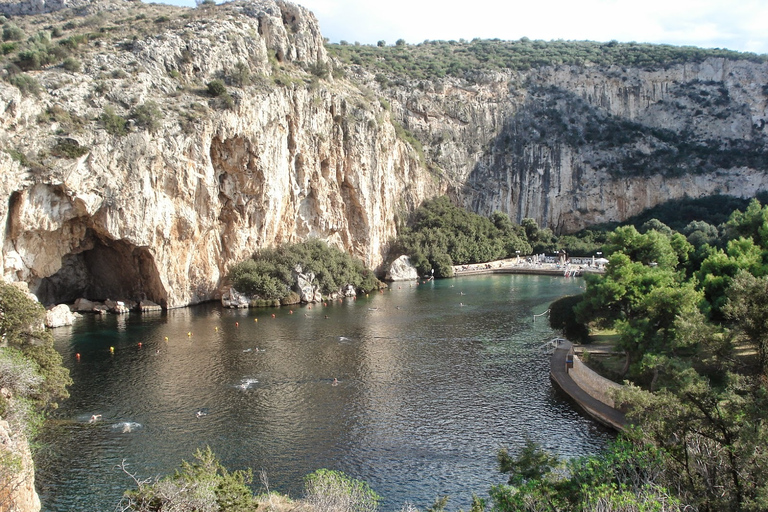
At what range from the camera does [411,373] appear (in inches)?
1341

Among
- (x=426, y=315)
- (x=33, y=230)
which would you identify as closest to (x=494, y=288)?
(x=426, y=315)

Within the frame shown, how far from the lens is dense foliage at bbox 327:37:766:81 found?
331 feet

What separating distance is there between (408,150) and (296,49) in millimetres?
22801

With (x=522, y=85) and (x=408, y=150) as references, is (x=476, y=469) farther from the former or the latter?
(x=522, y=85)

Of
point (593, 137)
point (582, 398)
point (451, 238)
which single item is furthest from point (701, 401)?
point (593, 137)

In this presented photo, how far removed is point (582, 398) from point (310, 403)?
13091mm

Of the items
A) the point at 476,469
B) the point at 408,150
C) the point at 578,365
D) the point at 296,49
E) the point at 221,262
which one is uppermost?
the point at 296,49

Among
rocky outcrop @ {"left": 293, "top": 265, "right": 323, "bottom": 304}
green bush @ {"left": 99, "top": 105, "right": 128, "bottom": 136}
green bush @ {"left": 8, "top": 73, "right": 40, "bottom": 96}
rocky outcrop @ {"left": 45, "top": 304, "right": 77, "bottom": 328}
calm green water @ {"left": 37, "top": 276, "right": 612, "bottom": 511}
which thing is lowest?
calm green water @ {"left": 37, "top": 276, "right": 612, "bottom": 511}

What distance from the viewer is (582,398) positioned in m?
28.6

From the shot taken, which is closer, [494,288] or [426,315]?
[426,315]

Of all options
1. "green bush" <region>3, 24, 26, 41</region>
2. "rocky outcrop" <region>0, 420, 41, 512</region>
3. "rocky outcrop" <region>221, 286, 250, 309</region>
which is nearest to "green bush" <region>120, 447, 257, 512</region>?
"rocky outcrop" <region>0, 420, 41, 512</region>

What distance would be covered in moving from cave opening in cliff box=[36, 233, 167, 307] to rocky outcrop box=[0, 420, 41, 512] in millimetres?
36786

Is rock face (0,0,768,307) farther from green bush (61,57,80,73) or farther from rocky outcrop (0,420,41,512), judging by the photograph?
rocky outcrop (0,420,41,512)

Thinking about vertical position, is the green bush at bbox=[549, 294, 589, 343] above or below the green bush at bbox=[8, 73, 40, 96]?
below
